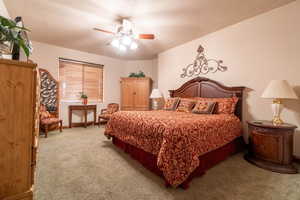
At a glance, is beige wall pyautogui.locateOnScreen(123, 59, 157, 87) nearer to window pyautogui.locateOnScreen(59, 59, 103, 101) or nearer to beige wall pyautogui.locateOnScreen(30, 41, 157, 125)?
beige wall pyautogui.locateOnScreen(30, 41, 157, 125)

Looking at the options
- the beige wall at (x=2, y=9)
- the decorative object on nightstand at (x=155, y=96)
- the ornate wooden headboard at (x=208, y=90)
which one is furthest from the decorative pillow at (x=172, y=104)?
the beige wall at (x=2, y=9)

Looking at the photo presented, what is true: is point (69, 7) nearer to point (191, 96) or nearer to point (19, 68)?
point (19, 68)

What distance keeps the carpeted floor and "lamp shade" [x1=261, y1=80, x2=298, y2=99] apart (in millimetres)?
1124

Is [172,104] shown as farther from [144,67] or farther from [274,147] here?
[144,67]

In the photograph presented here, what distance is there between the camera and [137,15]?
274 centimetres

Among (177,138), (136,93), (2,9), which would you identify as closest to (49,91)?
(2,9)

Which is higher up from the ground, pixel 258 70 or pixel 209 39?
pixel 209 39

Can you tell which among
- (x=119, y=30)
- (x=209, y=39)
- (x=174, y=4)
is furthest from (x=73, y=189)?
(x=209, y=39)

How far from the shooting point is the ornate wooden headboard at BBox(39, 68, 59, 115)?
4.21 metres

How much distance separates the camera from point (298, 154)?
7.79ft

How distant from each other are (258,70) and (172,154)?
2.54 meters

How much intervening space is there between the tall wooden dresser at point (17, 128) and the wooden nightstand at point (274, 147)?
294 centimetres

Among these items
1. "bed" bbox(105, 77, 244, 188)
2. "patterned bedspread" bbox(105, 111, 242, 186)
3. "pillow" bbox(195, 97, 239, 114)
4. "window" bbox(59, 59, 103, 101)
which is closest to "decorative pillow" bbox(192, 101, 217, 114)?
"pillow" bbox(195, 97, 239, 114)

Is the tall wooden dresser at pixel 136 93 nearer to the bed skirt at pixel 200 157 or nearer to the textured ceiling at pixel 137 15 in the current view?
the textured ceiling at pixel 137 15
